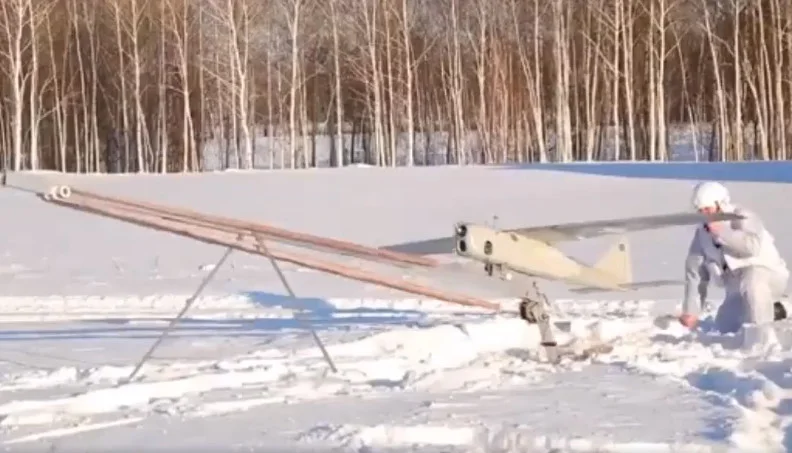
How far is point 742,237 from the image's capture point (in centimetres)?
846

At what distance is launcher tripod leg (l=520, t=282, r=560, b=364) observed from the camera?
7.52m

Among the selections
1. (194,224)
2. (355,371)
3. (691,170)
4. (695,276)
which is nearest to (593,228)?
(355,371)

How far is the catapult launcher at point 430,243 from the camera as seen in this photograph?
6.65 meters

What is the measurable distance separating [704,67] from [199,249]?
2921cm

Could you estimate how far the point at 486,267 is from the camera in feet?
23.5

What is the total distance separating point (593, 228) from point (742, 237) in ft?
7.03

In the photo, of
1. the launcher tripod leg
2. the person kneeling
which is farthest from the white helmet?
the launcher tripod leg

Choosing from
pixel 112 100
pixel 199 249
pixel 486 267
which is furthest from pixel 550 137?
pixel 486 267

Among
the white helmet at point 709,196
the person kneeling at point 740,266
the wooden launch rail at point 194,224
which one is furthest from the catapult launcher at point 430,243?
the person kneeling at point 740,266

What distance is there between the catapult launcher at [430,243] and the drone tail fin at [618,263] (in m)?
0.84

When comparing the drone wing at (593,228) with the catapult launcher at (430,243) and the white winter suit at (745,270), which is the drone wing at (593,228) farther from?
the white winter suit at (745,270)

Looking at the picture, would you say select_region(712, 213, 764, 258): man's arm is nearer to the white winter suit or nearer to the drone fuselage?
the white winter suit

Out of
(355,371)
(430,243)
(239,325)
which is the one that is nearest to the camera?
(355,371)

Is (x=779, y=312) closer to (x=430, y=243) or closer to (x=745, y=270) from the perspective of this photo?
(x=745, y=270)
